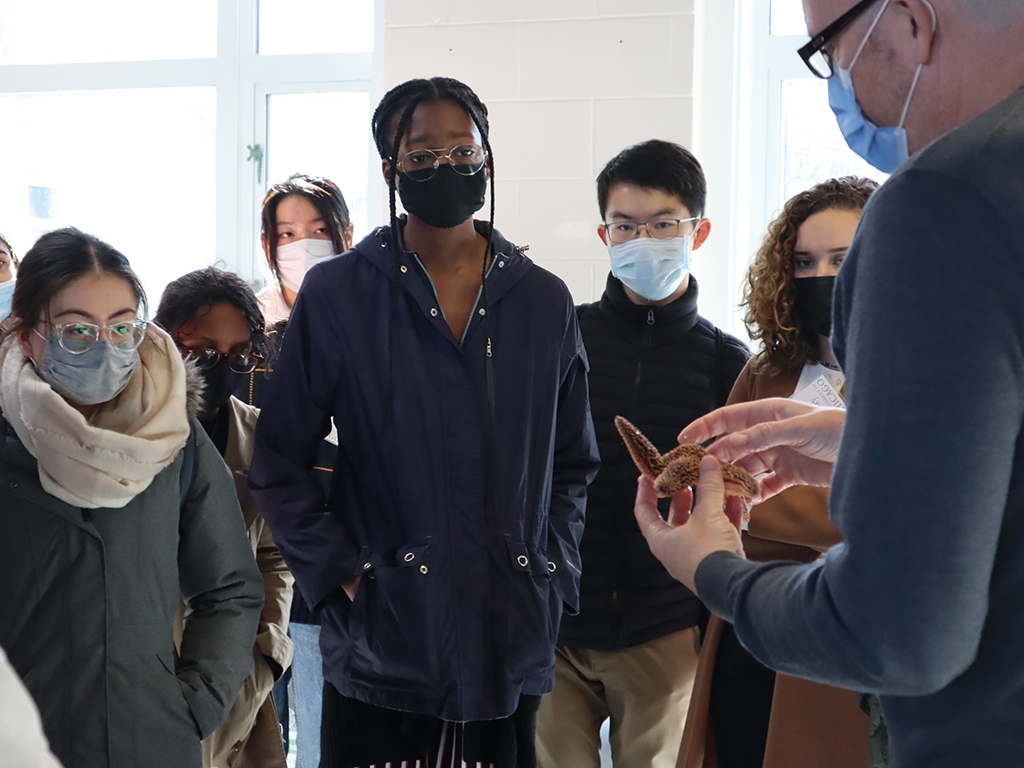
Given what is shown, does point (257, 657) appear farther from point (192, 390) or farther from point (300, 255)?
point (300, 255)

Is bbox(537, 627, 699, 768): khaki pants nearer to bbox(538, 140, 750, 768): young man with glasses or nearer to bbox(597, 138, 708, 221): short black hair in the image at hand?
bbox(538, 140, 750, 768): young man with glasses

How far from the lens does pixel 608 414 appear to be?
2330mm

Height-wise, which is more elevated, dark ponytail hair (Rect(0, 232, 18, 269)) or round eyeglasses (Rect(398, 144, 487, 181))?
round eyeglasses (Rect(398, 144, 487, 181))

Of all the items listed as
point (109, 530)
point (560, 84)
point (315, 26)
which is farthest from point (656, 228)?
point (315, 26)

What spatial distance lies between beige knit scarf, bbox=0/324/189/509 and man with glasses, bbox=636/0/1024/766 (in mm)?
1134

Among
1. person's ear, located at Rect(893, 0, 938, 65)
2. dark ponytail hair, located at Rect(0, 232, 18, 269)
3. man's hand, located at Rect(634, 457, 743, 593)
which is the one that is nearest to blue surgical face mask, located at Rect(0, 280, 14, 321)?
dark ponytail hair, located at Rect(0, 232, 18, 269)

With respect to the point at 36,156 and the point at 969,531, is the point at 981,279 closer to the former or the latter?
the point at 969,531

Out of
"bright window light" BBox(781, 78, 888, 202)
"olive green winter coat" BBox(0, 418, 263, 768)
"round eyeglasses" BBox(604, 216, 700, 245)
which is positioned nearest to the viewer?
"olive green winter coat" BBox(0, 418, 263, 768)

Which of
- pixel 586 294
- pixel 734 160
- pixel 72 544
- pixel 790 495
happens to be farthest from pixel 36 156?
pixel 790 495

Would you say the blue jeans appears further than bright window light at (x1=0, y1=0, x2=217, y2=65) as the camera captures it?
No

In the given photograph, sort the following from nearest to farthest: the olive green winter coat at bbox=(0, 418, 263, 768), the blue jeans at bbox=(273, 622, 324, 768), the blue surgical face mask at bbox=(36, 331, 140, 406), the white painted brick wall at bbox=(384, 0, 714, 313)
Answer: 1. the olive green winter coat at bbox=(0, 418, 263, 768)
2. the blue surgical face mask at bbox=(36, 331, 140, 406)
3. the blue jeans at bbox=(273, 622, 324, 768)
4. the white painted brick wall at bbox=(384, 0, 714, 313)

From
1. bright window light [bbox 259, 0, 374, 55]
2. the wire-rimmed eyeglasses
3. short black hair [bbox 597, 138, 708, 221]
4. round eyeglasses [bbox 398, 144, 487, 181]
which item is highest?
bright window light [bbox 259, 0, 374, 55]

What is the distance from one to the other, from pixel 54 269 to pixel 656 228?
1.37m

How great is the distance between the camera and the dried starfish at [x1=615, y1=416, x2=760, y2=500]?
3.81 feet
